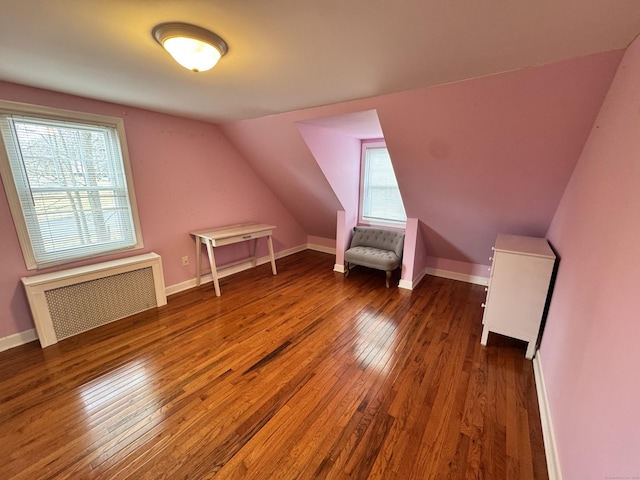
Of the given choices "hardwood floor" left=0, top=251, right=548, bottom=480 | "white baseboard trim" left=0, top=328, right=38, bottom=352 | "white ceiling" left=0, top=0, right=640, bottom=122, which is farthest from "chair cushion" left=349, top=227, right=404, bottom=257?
"white baseboard trim" left=0, top=328, right=38, bottom=352

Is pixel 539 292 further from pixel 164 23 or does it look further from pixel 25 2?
pixel 25 2

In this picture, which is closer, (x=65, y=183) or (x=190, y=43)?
(x=190, y=43)

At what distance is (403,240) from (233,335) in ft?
8.26

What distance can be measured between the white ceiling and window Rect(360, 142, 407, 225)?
2117mm

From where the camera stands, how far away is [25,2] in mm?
1071

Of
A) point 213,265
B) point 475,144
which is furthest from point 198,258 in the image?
point 475,144

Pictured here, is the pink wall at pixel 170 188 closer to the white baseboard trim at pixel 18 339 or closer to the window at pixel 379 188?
the white baseboard trim at pixel 18 339

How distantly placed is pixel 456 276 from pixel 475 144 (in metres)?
2.31

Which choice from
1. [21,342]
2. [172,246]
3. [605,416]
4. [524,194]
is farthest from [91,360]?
[524,194]

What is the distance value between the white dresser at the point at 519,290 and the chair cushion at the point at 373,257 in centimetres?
134

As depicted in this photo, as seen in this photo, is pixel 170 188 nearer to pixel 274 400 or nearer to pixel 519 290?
pixel 274 400

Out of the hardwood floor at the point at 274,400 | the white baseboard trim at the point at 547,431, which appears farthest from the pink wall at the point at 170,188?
the white baseboard trim at the point at 547,431

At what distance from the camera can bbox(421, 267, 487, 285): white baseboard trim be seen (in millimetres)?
3704

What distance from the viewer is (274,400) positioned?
5.78 feet
